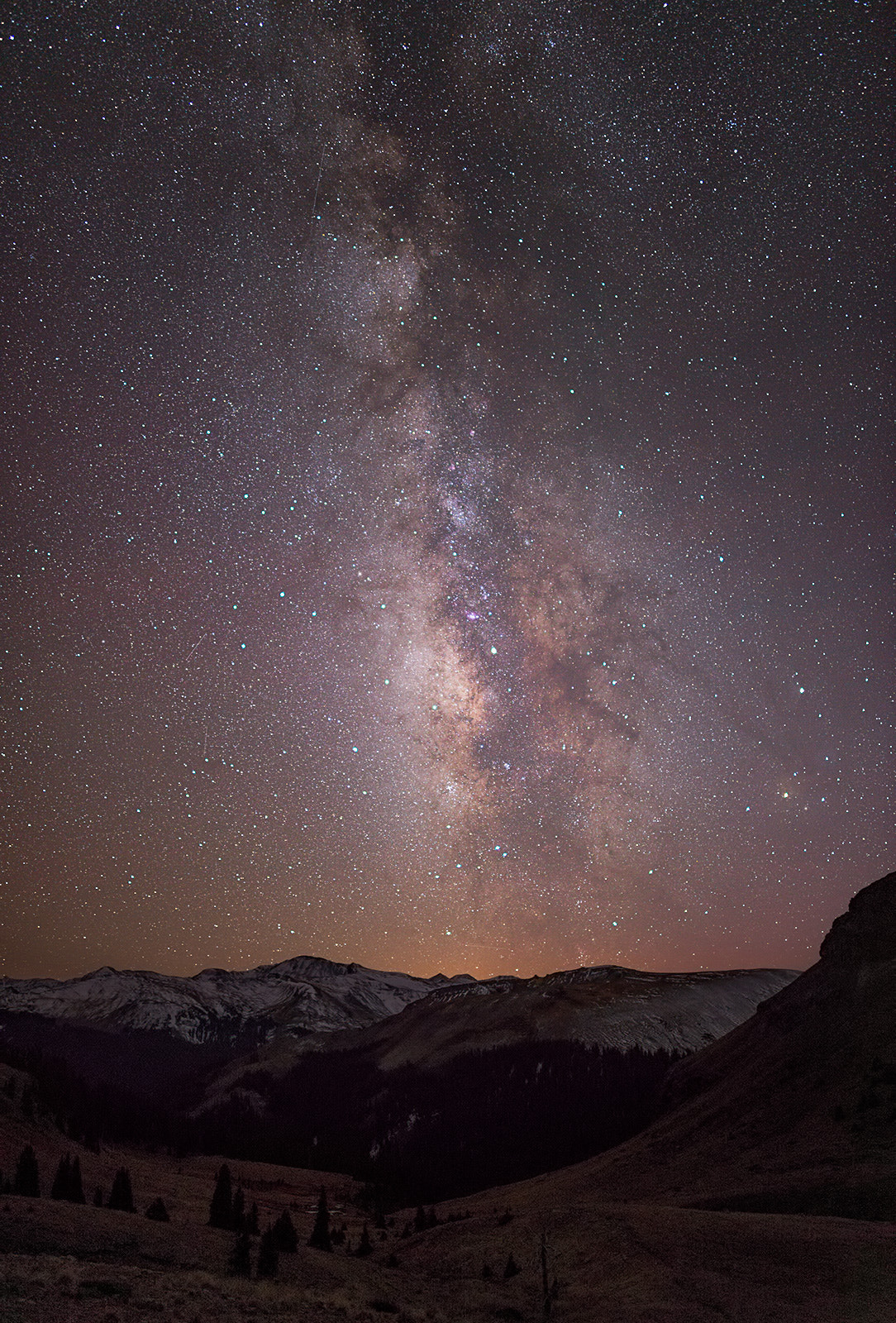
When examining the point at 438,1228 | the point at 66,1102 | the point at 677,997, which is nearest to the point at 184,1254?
the point at 438,1228

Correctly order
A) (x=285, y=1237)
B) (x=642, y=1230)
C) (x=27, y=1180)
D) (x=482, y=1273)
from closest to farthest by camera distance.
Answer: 1. (x=642, y=1230)
2. (x=285, y=1237)
3. (x=482, y=1273)
4. (x=27, y=1180)

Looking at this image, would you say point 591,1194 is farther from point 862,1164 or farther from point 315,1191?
point 315,1191

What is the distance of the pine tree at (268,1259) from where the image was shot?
131ft

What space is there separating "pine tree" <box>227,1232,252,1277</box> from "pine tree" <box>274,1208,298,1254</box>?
2184 millimetres

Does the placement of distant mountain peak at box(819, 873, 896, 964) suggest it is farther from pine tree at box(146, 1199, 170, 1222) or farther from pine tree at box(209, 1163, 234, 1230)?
pine tree at box(146, 1199, 170, 1222)

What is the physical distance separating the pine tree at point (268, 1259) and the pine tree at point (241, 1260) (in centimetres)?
53

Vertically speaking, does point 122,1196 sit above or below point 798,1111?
below

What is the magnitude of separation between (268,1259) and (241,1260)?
1376 millimetres

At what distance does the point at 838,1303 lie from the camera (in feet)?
104

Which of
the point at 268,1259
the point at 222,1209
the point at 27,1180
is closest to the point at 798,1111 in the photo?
Result: the point at 268,1259

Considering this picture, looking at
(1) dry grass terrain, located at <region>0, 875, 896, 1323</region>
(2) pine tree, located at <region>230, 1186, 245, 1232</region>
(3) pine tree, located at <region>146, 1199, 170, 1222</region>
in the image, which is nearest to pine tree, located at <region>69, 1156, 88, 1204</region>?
(1) dry grass terrain, located at <region>0, 875, 896, 1323</region>

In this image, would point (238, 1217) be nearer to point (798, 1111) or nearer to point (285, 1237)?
point (285, 1237)

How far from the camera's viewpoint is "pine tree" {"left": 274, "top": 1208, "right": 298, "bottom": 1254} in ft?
148

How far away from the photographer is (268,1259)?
40.7 meters
